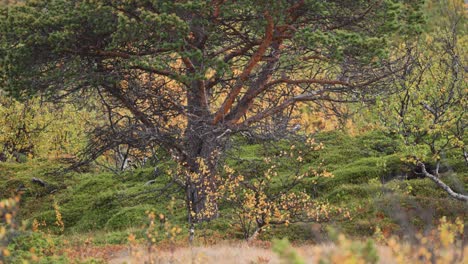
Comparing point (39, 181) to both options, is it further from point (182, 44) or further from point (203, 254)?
point (203, 254)

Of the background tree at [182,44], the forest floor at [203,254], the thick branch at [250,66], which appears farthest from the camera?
the thick branch at [250,66]

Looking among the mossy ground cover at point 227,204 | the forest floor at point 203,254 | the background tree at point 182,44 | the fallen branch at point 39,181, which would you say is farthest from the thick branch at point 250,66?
the fallen branch at point 39,181

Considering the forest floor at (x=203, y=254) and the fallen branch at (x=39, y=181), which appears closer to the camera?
the forest floor at (x=203, y=254)

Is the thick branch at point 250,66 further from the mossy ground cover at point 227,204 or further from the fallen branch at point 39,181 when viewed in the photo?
the fallen branch at point 39,181

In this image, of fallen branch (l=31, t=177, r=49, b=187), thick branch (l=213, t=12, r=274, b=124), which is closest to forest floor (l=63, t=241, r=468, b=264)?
thick branch (l=213, t=12, r=274, b=124)

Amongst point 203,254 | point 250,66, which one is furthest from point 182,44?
point 203,254

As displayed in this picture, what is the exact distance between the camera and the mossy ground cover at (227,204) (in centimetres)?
1636

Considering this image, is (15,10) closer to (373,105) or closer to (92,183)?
(373,105)

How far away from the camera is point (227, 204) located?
66.8 ft

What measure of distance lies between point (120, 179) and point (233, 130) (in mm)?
10864

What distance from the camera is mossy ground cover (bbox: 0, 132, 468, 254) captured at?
16359 millimetres

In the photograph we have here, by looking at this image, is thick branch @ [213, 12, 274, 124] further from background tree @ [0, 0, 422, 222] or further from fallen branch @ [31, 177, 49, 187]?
fallen branch @ [31, 177, 49, 187]

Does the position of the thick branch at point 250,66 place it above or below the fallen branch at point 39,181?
above

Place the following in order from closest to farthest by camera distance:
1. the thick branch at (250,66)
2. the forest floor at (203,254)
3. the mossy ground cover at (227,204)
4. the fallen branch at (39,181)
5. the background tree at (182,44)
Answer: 1. the forest floor at (203,254)
2. the background tree at (182,44)
3. the thick branch at (250,66)
4. the mossy ground cover at (227,204)
5. the fallen branch at (39,181)
